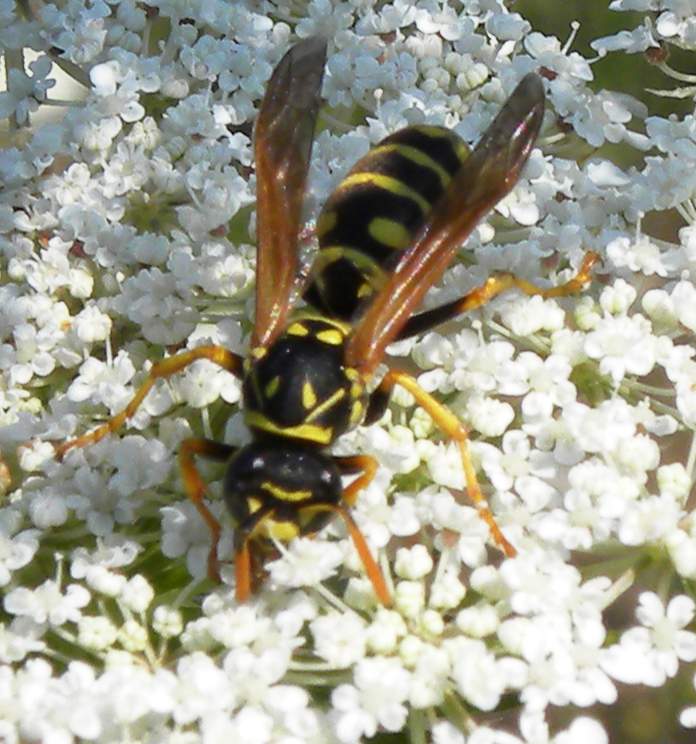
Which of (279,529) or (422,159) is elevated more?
(422,159)

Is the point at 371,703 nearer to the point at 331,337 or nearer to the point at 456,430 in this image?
the point at 456,430

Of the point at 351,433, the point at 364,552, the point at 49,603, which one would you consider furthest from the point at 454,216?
the point at 49,603

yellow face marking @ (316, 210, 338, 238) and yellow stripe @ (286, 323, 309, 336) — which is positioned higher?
yellow face marking @ (316, 210, 338, 238)

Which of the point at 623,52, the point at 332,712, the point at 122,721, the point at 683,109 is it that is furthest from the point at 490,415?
the point at 683,109

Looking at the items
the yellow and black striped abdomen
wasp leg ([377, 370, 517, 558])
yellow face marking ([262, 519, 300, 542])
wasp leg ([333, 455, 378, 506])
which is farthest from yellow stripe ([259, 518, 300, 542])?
the yellow and black striped abdomen

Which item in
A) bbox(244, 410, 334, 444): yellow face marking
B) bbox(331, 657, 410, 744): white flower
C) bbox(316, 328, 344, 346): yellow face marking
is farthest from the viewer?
bbox(316, 328, 344, 346): yellow face marking

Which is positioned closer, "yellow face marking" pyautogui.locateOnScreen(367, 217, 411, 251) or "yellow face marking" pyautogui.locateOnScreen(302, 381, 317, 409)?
"yellow face marking" pyautogui.locateOnScreen(302, 381, 317, 409)

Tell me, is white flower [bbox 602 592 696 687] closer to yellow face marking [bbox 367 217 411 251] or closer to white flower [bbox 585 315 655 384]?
white flower [bbox 585 315 655 384]

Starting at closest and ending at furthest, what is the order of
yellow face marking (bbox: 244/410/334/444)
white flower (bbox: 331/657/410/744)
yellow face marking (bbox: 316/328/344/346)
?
white flower (bbox: 331/657/410/744) < yellow face marking (bbox: 244/410/334/444) < yellow face marking (bbox: 316/328/344/346)
